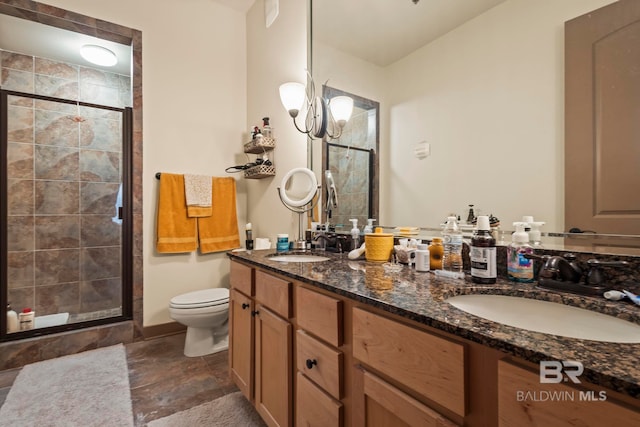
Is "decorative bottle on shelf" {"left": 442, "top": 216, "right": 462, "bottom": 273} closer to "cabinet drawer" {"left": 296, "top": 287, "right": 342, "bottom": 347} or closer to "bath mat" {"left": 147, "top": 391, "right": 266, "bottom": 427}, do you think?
"cabinet drawer" {"left": 296, "top": 287, "right": 342, "bottom": 347}

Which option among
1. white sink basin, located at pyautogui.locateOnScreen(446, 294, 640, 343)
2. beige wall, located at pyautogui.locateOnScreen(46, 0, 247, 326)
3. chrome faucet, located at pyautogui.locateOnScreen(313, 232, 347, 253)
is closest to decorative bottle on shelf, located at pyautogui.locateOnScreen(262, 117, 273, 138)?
beige wall, located at pyautogui.locateOnScreen(46, 0, 247, 326)

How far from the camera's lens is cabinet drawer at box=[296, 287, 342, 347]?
84 cm

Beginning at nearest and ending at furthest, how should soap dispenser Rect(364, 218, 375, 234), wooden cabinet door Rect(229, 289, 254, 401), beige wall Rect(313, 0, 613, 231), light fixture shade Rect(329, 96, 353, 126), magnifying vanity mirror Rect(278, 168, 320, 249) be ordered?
beige wall Rect(313, 0, 613, 231)
wooden cabinet door Rect(229, 289, 254, 401)
soap dispenser Rect(364, 218, 375, 234)
light fixture shade Rect(329, 96, 353, 126)
magnifying vanity mirror Rect(278, 168, 320, 249)

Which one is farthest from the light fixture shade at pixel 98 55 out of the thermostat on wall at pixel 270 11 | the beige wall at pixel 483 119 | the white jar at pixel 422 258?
the white jar at pixel 422 258

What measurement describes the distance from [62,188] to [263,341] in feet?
9.29

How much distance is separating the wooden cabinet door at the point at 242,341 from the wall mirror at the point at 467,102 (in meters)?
0.87

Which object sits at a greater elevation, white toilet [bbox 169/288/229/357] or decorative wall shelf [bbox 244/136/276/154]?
decorative wall shelf [bbox 244/136/276/154]

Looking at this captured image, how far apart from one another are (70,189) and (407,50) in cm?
326

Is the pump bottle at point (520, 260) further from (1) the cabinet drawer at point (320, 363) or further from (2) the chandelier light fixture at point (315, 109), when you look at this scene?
(2) the chandelier light fixture at point (315, 109)

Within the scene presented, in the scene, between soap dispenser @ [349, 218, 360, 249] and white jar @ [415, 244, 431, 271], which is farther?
soap dispenser @ [349, 218, 360, 249]

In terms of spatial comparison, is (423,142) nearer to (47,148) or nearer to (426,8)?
(426,8)

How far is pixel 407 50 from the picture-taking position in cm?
139

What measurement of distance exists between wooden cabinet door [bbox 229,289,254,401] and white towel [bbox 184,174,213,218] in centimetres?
116

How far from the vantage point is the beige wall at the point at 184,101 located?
236 cm
